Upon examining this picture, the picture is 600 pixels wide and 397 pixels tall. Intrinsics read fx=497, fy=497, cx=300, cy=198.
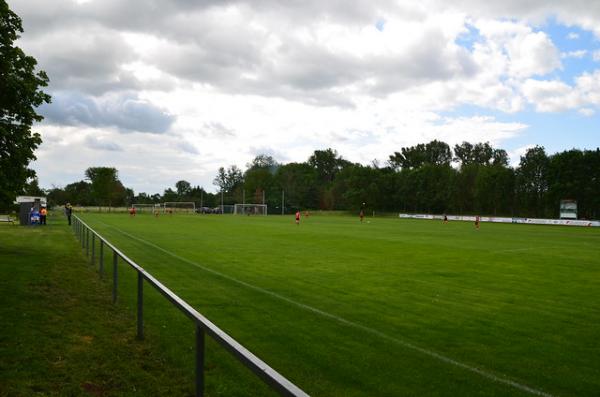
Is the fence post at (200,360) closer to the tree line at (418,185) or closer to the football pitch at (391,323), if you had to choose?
the football pitch at (391,323)

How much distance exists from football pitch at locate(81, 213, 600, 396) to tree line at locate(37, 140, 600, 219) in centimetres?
7306

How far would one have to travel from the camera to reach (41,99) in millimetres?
15375

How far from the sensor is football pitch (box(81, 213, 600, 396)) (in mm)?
5785

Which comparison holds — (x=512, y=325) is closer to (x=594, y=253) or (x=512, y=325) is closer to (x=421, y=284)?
(x=421, y=284)

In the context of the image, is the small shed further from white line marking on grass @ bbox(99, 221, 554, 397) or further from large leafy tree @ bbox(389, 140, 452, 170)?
large leafy tree @ bbox(389, 140, 452, 170)

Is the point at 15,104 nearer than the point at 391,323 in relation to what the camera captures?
No

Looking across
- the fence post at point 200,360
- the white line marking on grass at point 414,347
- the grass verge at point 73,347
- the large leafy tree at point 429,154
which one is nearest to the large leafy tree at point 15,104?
the grass verge at point 73,347

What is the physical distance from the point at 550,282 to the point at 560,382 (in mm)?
8659

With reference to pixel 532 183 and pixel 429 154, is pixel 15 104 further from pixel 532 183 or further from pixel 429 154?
pixel 429 154

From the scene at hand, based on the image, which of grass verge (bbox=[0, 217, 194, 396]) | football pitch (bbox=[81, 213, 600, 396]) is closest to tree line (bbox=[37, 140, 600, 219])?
football pitch (bbox=[81, 213, 600, 396])

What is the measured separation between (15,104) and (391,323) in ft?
41.9

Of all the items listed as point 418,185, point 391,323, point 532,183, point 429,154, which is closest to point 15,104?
point 391,323

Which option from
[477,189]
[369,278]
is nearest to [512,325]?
[369,278]

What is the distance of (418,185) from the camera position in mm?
110688
